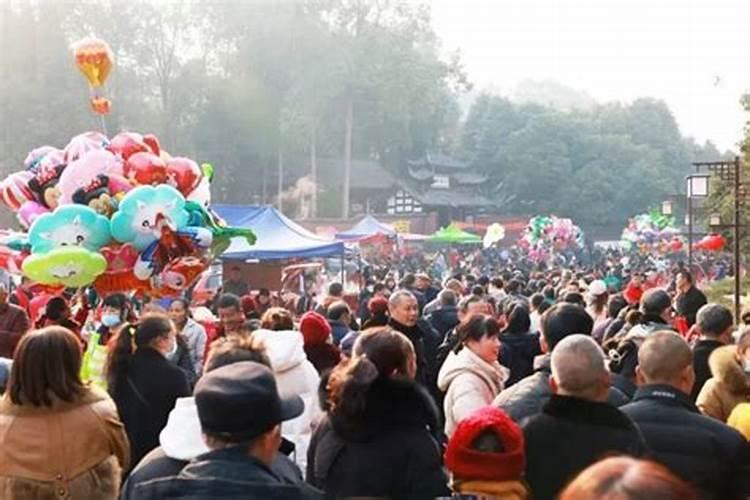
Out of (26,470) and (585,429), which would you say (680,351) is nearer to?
(585,429)

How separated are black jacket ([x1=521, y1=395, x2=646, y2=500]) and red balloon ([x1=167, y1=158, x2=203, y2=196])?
7315 millimetres

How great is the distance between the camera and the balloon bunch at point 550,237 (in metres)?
40.9

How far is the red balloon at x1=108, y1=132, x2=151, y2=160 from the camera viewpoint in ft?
34.4

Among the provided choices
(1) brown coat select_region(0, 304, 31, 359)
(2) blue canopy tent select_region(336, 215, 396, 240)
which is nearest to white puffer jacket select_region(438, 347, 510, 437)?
(1) brown coat select_region(0, 304, 31, 359)

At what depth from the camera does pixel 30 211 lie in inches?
404

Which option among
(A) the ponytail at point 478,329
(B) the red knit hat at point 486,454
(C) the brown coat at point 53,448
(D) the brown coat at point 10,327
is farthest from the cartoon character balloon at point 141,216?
(B) the red knit hat at point 486,454

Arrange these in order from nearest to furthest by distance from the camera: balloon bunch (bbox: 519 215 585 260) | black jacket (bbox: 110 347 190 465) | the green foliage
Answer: black jacket (bbox: 110 347 190 465), balloon bunch (bbox: 519 215 585 260), the green foliage

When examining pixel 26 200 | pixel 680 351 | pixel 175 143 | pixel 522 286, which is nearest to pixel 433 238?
pixel 175 143

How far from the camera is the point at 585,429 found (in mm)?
3582

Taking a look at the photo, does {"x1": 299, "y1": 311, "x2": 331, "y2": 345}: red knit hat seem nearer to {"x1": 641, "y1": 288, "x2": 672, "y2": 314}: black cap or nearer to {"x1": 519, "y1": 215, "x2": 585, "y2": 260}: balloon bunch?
{"x1": 641, "y1": 288, "x2": 672, "y2": 314}: black cap

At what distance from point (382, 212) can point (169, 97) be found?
14.4 metres

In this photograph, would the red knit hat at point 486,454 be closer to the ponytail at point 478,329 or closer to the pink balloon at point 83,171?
the ponytail at point 478,329

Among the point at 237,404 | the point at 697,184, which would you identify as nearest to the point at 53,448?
the point at 237,404

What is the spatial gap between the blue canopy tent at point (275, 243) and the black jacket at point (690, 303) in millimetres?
7671
